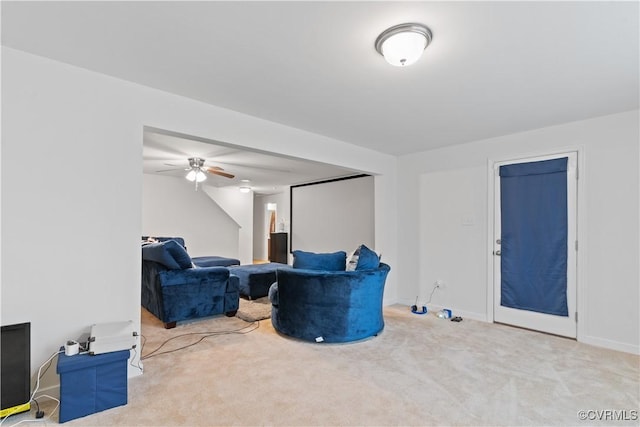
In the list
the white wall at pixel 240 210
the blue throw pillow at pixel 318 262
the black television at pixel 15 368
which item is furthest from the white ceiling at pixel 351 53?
the white wall at pixel 240 210

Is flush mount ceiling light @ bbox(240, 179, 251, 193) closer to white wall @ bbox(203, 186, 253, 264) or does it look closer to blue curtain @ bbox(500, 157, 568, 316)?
white wall @ bbox(203, 186, 253, 264)

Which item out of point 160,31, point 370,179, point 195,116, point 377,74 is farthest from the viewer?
point 370,179

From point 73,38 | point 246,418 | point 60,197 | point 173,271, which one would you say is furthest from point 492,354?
point 73,38

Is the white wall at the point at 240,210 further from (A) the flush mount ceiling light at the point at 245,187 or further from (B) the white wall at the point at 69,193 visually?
(B) the white wall at the point at 69,193

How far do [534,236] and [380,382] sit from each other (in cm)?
256

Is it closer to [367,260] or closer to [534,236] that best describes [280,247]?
[367,260]

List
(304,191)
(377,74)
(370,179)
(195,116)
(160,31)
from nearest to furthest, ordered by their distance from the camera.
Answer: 1. (160,31)
2. (377,74)
3. (195,116)
4. (370,179)
5. (304,191)

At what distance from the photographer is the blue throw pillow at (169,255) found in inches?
146

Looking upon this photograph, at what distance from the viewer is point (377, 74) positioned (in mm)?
2361

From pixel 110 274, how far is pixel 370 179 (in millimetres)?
4884

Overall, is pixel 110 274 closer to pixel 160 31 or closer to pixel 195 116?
pixel 195 116

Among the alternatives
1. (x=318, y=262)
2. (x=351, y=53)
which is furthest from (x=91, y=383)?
(x=351, y=53)

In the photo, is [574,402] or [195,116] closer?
[574,402]

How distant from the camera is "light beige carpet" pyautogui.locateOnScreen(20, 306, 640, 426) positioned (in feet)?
6.44
